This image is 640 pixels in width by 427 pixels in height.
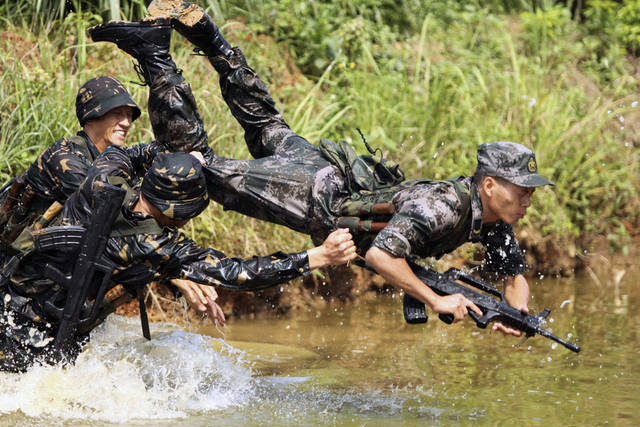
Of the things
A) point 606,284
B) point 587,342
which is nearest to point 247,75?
point 587,342

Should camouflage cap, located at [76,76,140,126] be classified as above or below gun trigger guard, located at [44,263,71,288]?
above

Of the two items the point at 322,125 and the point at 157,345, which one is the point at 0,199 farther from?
the point at 322,125

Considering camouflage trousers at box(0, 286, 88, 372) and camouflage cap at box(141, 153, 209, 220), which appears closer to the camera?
camouflage cap at box(141, 153, 209, 220)

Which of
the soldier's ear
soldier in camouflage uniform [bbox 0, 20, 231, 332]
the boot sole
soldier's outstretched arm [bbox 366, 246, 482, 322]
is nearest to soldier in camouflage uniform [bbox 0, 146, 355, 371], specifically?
soldier's outstretched arm [bbox 366, 246, 482, 322]

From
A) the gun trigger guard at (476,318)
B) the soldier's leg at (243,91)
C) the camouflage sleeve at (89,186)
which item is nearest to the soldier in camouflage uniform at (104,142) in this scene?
the soldier's leg at (243,91)

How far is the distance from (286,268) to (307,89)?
4710mm

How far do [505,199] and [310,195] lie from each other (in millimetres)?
1067

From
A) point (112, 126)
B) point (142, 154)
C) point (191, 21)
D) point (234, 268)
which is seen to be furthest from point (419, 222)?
point (112, 126)

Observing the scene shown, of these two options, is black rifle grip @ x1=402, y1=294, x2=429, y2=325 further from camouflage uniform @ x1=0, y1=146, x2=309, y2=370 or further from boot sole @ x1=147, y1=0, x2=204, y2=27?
boot sole @ x1=147, y1=0, x2=204, y2=27

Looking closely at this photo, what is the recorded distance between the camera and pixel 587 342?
6461 mm

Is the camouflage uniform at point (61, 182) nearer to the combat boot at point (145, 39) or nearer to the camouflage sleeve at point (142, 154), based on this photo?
the camouflage sleeve at point (142, 154)

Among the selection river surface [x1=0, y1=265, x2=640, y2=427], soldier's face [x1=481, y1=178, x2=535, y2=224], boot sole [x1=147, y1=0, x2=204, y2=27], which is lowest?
river surface [x1=0, y1=265, x2=640, y2=427]

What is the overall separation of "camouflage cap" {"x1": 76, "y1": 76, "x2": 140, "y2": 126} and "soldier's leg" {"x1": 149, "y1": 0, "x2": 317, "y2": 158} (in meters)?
0.52

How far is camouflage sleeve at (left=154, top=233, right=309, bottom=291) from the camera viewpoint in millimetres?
4324
